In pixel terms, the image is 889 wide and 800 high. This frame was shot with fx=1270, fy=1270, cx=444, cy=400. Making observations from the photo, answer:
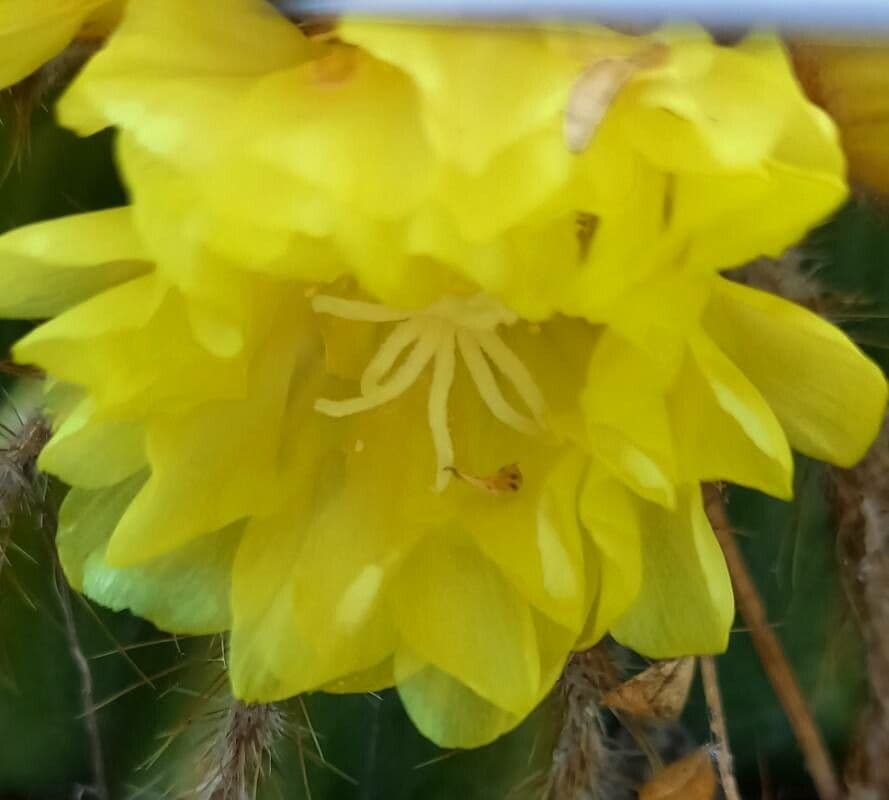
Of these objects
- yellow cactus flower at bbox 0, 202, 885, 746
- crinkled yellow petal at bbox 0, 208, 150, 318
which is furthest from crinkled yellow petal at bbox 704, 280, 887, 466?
crinkled yellow petal at bbox 0, 208, 150, 318

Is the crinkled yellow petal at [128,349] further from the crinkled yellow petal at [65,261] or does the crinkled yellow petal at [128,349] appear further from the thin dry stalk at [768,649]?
the thin dry stalk at [768,649]

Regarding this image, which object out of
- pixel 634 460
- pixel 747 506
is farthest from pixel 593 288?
pixel 747 506

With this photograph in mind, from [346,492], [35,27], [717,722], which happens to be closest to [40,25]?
[35,27]

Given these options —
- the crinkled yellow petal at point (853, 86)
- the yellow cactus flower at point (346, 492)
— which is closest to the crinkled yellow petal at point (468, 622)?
the yellow cactus flower at point (346, 492)

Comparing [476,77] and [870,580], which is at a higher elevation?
[476,77]

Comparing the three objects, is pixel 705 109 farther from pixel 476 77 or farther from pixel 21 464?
pixel 21 464

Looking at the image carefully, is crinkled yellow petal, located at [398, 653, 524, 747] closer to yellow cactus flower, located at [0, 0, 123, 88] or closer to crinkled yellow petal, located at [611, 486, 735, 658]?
crinkled yellow petal, located at [611, 486, 735, 658]
